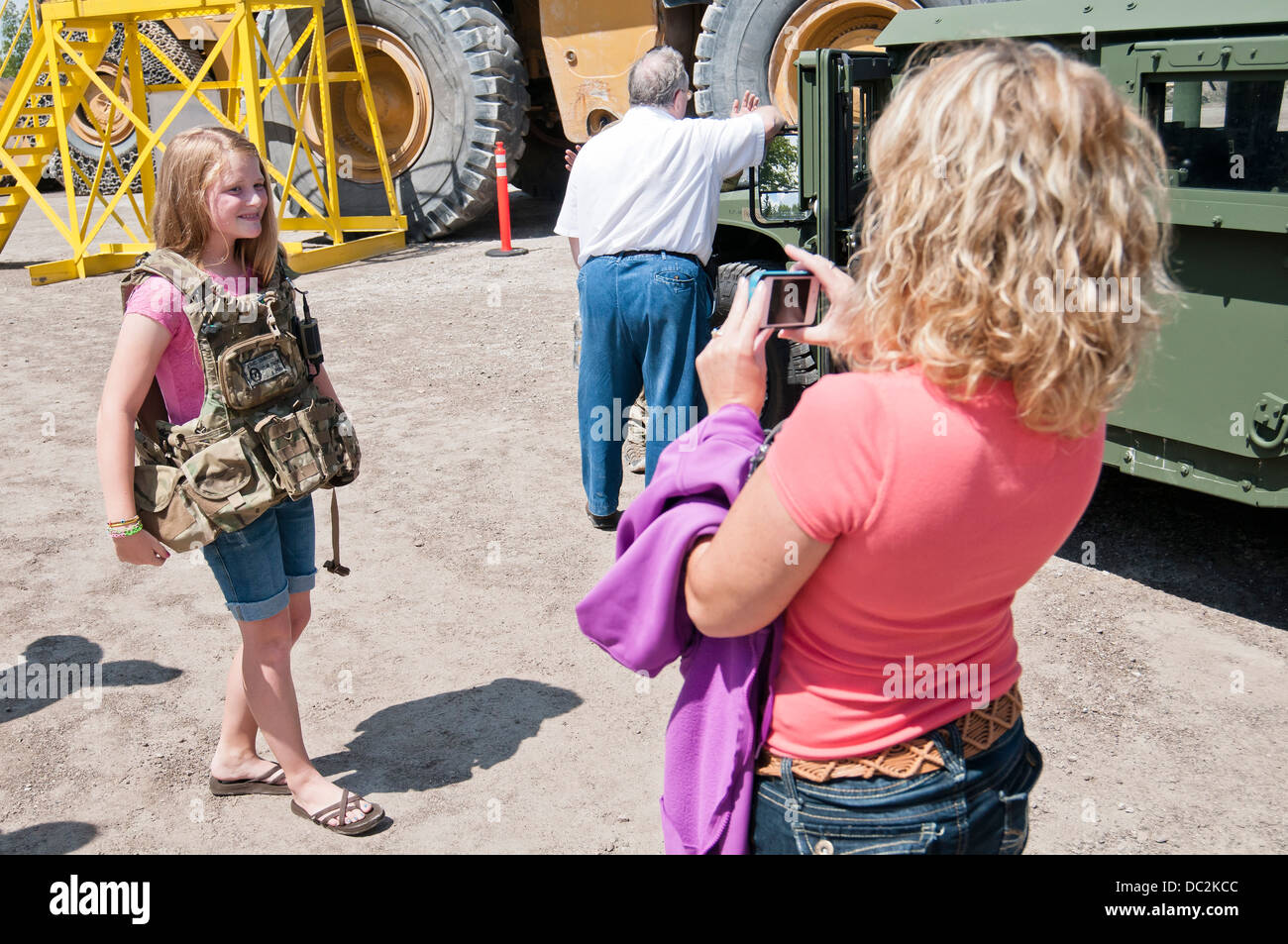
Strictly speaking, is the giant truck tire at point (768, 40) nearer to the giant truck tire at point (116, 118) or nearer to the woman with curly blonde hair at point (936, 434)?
the woman with curly blonde hair at point (936, 434)

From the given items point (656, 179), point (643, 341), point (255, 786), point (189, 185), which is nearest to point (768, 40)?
point (656, 179)

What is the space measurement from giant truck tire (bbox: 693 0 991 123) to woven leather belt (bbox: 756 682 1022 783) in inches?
305

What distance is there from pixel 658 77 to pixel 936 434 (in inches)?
140

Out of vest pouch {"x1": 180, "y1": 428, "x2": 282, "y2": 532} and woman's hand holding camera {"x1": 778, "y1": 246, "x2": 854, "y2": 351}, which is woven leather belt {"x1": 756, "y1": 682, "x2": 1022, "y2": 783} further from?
vest pouch {"x1": 180, "y1": 428, "x2": 282, "y2": 532}

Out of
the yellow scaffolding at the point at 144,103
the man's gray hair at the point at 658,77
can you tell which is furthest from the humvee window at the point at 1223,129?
the yellow scaffolding at the point at 144,103

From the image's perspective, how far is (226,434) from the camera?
278 cm

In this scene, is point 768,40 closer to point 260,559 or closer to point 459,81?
point 459,81

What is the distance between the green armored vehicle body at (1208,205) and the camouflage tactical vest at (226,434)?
7.45ft

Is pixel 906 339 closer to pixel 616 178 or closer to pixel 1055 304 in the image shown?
pixel 1055 304

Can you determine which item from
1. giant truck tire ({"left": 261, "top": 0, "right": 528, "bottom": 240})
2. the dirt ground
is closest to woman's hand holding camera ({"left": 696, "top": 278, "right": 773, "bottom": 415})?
the dirt ground

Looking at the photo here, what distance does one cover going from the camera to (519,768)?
346cm

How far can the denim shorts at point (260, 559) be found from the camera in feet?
9.33

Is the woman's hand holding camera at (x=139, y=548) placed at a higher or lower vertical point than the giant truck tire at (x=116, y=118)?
lower

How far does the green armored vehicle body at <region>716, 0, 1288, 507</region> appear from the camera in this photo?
3.76 m
